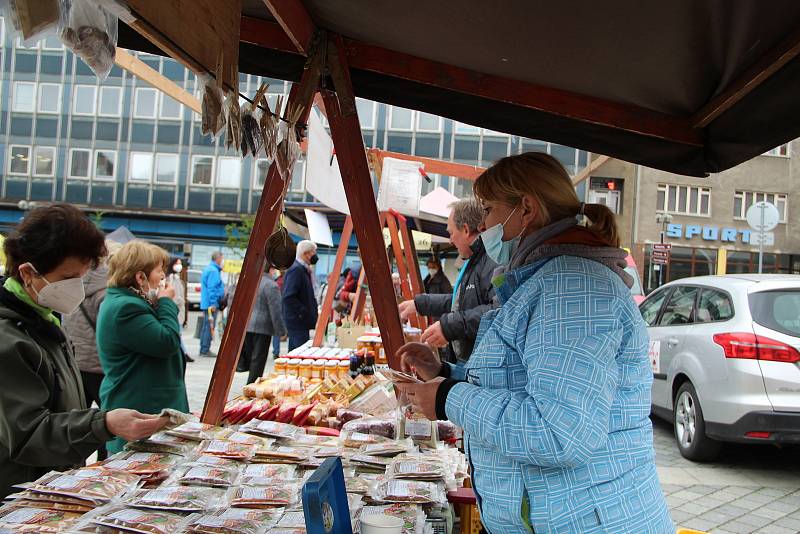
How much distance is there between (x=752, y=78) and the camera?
2074 mm

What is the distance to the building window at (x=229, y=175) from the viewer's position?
34031 millimetres

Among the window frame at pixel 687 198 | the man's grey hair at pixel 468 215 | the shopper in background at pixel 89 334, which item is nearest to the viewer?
the man's grey hair at pixel 468 215

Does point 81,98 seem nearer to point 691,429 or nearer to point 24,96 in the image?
point 24,96

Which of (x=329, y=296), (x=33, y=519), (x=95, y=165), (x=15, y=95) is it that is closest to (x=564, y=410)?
(x=33, y=519)

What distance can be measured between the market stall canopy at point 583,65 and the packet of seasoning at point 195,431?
1556 millimetres

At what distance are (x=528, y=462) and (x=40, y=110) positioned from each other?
38.8 metres

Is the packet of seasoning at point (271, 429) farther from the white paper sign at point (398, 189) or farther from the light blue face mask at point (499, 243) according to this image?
the white paper sign at point (398, 189)

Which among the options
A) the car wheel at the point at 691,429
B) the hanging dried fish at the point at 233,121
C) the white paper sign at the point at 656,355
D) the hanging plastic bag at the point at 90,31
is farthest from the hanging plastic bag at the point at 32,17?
the white paper sign at the point at 656,355

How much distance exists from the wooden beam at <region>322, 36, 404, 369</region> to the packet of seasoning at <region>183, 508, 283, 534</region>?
36.6 inches

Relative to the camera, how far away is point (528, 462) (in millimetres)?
1521

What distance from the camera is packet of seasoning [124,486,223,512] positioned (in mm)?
1936

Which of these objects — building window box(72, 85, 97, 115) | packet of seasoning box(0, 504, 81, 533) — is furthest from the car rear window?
building window box(72, 85, 97, 115)

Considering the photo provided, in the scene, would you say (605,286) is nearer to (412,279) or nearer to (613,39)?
(613,39)

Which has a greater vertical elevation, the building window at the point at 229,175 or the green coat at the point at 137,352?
the building window at the point at 229,175
